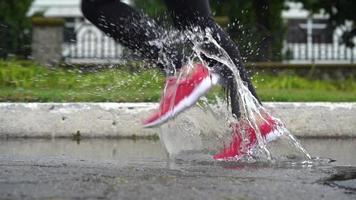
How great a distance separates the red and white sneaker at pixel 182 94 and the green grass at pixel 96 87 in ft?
2.23

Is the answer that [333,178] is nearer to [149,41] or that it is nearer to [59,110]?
[149,41]

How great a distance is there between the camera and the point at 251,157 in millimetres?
3686

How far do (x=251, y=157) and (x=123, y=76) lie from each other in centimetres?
235


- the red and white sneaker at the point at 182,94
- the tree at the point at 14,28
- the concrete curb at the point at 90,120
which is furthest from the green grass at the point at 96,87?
the tree at the point at 14,28

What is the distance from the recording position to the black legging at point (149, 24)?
3.60 metres

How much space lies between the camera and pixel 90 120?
213 inches

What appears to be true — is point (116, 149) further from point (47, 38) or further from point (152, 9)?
point (47, 38)

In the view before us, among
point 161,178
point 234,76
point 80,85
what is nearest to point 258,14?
point 80,85

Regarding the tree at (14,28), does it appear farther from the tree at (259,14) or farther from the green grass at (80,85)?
the tree at (259,14)

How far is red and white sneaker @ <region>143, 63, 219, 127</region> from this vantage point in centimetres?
345

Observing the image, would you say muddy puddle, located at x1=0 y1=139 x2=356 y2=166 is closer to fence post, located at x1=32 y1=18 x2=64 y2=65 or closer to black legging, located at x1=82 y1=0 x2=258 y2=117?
black legging, located at x1=82 y1=0 x2=258 y2=117

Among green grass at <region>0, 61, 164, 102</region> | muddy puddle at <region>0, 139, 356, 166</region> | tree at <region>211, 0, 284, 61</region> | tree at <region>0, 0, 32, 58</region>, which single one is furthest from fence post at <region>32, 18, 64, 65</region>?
muddy puddle at <region>0, 139, 356, 166</region>

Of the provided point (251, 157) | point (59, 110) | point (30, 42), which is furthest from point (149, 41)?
point (30, 42)

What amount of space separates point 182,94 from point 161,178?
0.69 meters
